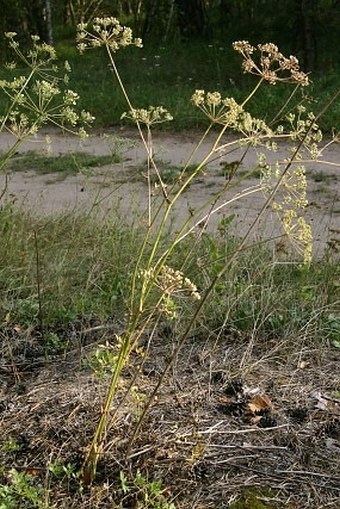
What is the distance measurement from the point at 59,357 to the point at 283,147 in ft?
22.3

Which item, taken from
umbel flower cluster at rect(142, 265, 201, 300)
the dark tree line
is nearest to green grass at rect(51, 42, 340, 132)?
the dark tree line

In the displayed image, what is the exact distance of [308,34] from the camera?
40.9ft

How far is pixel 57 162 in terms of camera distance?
908 cm

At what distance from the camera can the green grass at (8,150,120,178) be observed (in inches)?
345

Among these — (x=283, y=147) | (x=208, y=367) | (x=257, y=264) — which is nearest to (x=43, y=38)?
(x=283, y=147)

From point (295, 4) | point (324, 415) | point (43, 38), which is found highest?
point (324, 415)

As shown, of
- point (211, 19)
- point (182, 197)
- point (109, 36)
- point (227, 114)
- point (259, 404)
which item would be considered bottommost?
point (211, 19)

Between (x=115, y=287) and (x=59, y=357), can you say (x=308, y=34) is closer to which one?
(x=115, y=287)

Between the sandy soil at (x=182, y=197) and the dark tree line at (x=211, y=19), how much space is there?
363cm

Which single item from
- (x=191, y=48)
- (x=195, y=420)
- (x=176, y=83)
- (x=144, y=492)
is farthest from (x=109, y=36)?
(x=191, y=48)

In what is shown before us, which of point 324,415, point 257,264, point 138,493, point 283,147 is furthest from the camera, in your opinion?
A: point 283,147

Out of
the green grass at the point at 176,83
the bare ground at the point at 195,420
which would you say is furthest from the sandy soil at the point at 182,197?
the bare ground at the point at 195,420

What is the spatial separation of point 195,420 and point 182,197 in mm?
5096

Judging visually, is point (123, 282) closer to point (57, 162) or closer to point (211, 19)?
point (57, 162)
